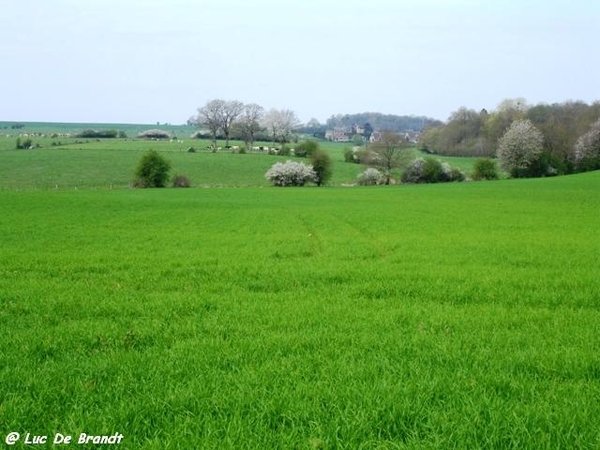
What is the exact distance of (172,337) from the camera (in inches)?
279

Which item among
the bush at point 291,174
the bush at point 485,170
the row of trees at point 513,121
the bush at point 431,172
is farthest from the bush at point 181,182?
the row of trees at point 513,121

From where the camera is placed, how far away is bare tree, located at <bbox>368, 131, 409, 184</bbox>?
85500 mm

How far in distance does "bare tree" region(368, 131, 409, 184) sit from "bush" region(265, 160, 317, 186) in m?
14.7

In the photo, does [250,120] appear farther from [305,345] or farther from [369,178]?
[305,345]

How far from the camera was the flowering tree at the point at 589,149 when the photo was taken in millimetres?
82438

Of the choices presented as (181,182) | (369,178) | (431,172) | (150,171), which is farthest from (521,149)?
(150,171)

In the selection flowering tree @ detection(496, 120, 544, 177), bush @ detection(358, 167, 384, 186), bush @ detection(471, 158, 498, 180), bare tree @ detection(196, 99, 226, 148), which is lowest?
bush @ detection(358, 167, 384, 186)

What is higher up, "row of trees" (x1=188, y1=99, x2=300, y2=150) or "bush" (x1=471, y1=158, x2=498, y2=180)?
"row of trees" (x1=188, y1=99, x2=300, y2=150)

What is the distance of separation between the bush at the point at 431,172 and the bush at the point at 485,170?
2296mm

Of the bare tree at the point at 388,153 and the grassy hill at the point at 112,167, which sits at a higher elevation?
the bare tree at the point at 388,153

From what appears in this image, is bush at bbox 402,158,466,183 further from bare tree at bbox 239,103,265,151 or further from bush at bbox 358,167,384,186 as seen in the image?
bare tree at bbox 239,103,265,151

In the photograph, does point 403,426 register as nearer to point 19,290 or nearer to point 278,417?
point 278,417

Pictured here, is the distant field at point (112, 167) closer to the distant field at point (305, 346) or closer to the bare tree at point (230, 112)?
the bare tree at point (230, 112)

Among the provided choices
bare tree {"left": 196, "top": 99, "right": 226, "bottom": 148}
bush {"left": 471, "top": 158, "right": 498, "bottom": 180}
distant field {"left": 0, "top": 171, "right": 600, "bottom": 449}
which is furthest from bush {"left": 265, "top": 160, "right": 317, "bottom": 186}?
distant field {"left": 0, "top": 171, "right": 600, "bottom": 449}
